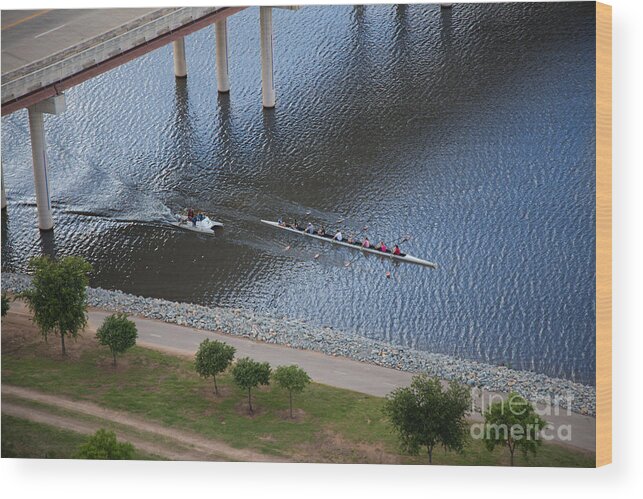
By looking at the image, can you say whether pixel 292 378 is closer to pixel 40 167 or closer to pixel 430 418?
pixel 430 418

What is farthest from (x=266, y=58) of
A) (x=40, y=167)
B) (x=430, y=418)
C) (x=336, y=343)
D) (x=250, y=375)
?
(x=430, y=418)

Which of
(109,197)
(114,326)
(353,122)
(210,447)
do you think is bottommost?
(210,447)

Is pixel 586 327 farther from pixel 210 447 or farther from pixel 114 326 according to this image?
pixel 114 326

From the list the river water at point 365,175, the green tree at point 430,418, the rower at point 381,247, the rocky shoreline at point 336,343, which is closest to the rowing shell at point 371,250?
the rower at point 381,247

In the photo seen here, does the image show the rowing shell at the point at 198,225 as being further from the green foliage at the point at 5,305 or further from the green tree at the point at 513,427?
the green tree at the point at 513,427

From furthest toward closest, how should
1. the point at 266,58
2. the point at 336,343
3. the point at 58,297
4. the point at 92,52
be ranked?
the point at 266,58 → the point at 92,52 → the point at 336,343 → the point at 58,297

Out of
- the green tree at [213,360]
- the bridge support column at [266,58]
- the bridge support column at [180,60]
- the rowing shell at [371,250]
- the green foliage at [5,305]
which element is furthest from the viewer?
the bridge support column at [180,60]

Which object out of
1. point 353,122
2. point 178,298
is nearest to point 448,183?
point 353,122
